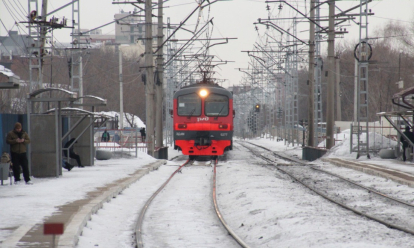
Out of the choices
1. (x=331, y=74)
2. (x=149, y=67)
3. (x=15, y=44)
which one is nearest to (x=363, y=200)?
(x=331, y=74)

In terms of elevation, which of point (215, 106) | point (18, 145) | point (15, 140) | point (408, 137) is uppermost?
point (215, 106)

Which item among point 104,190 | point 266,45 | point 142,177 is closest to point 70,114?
point 142,177

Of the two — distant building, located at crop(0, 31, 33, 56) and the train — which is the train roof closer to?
the train

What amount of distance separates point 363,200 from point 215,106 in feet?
47.2

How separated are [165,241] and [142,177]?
33.4 ft

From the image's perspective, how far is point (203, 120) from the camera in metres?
26.8

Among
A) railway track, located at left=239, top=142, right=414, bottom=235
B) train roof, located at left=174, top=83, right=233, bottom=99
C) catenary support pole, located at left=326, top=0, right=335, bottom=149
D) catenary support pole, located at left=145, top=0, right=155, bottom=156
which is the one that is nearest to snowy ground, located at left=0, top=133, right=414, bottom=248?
railway track, located at left=239, top=142, right=414, bottom=235

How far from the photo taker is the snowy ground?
344 inches

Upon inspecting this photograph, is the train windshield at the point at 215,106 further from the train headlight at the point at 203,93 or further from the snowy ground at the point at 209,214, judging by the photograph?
the snowy ground at the point at 209,214

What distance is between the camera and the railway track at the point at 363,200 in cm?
1045

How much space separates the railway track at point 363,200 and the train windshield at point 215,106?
7825 mm

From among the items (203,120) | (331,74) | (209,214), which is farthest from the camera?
(331,74)

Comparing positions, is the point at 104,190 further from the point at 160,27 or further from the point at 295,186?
the point at 160,27

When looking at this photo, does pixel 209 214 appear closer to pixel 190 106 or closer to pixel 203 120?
pixel 203 120
